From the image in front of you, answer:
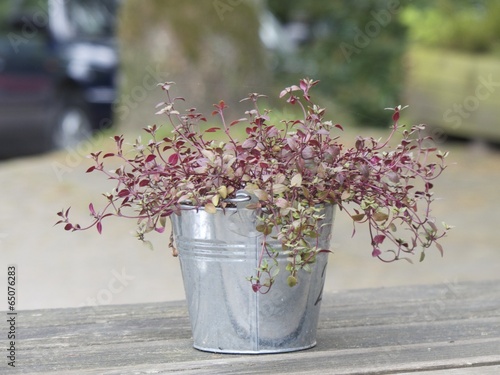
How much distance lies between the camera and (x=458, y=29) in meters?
10.1

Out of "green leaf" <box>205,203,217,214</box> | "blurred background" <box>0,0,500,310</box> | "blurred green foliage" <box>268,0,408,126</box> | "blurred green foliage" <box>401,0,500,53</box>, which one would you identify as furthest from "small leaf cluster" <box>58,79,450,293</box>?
"blurred green foliage" <box>268,0,408,126</box>

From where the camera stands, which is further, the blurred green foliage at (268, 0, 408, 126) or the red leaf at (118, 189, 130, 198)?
the blurred green foliage at (268, 0, 408, 126)

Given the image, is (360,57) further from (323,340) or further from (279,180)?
(279,180)

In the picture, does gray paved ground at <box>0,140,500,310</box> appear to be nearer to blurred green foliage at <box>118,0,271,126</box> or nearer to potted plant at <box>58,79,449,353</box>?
blurred green foliage at <box>118,0,271,126</box>

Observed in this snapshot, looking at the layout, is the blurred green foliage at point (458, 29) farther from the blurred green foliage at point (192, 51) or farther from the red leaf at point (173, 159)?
the red leaf at point (173, 159)

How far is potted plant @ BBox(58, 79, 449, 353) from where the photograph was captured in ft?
5.65

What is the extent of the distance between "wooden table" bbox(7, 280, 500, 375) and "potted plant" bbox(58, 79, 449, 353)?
7 cm

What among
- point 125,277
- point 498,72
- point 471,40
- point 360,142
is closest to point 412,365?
point 360,142

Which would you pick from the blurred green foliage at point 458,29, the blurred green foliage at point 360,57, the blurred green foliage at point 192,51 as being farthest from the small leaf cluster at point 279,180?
the blurred green foliage at point 360,57

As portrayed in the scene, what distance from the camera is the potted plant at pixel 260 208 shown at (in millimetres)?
1721

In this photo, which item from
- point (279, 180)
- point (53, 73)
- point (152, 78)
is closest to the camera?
point (279, 180)

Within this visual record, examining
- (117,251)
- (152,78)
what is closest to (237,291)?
(117,251)

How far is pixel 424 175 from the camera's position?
185 centimetres

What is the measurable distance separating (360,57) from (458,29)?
13.1 feet
